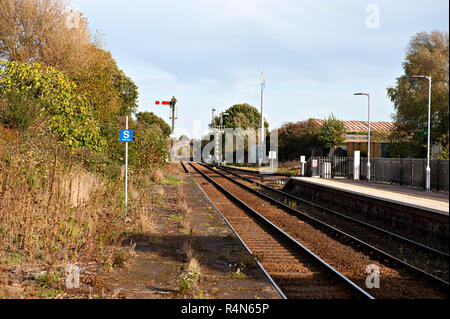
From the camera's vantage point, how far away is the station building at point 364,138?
1389 inches

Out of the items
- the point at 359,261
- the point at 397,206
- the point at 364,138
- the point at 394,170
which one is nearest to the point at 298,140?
the point at 364,138

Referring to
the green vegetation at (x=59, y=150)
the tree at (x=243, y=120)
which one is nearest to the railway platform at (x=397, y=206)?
the green vegetation at (x=59, y=150)

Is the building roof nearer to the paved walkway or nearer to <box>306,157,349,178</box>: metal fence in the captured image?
<box>306,157,349,178</box>: metal fence

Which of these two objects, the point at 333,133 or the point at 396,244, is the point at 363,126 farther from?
the point at 396,244

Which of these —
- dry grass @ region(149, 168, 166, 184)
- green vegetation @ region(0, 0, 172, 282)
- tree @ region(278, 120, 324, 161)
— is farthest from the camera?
tree @ region(278, 120, 324, 161)

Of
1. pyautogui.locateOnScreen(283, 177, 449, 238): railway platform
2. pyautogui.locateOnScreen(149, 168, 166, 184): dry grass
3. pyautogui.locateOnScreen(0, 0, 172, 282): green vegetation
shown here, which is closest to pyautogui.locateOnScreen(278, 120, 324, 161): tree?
pyautogui.locateOnScreen(149, 168, 166, 184): dry grass

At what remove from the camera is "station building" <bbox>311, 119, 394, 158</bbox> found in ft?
116

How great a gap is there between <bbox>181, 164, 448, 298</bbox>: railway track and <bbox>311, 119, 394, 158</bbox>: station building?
23.2 m

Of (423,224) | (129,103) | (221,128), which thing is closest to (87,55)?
(423,224)

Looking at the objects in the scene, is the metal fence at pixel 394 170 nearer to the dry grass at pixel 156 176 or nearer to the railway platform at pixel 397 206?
the railway platform at pixel 397 206

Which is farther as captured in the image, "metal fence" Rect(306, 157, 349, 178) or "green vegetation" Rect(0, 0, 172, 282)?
"metal fence" Rect(306, 157, 349, 178)

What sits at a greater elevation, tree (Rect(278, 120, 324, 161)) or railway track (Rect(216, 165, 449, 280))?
tree (Rect(278, 120, 324, 161))

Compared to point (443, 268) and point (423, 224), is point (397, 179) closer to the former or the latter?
point (423, 224)

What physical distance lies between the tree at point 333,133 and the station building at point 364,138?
3.12 feet
